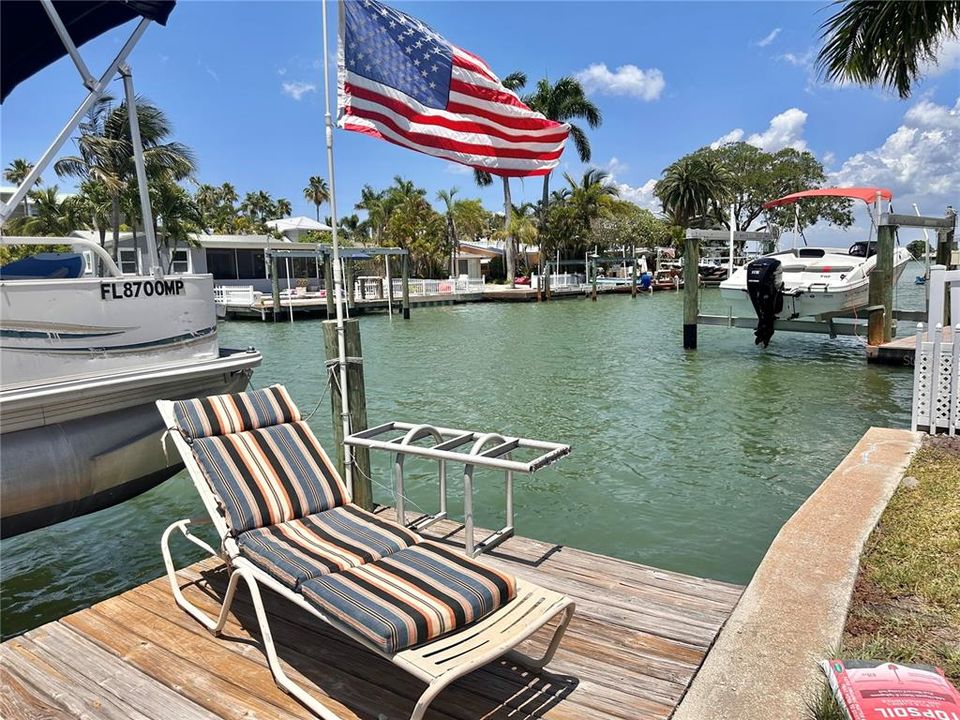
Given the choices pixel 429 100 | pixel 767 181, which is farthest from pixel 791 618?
pixel 767 181

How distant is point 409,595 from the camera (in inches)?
116

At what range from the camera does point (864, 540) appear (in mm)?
4594

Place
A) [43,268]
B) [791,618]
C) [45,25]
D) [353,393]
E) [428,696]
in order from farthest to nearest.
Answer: [45,25] → [43,268] → [353,393] → [791,618] → [428,696]

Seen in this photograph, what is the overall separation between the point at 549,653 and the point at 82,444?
168 inches

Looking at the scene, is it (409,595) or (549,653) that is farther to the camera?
(549,653)

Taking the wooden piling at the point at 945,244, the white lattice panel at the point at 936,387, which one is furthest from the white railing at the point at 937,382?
the wooden piling at the point at 945,244

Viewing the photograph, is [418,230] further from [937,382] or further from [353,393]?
[353,393]

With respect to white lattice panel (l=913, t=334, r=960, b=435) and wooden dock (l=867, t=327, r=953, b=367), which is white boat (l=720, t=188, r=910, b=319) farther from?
white lattice panel (l=913, t=334, r=960, b=435)

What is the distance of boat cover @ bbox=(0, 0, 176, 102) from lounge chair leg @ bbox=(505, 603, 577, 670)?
19.8 ft

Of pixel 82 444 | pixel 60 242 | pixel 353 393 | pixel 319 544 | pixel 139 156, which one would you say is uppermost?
pixel 139 156

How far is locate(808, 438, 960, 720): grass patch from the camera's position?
325 cm

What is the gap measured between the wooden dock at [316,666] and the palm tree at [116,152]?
2883 cm

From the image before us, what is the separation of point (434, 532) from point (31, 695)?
2682 mm

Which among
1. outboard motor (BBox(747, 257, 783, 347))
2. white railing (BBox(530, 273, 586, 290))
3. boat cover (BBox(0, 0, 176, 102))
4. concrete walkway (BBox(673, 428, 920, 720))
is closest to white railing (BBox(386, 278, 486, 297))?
white railing (BBox(530, 273, 586, 290))
